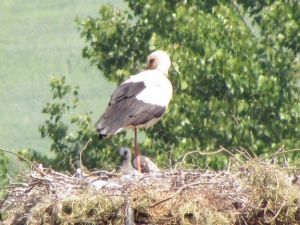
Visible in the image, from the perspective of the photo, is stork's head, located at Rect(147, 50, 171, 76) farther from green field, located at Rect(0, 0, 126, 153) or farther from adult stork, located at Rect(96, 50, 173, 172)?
green field, located at Rect(0, 0, 126, 153)

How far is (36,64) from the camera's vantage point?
21.0 meters

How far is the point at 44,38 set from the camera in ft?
70.9

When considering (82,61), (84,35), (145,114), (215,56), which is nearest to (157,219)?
(145,114)

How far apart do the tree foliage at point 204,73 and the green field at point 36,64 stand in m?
2.01

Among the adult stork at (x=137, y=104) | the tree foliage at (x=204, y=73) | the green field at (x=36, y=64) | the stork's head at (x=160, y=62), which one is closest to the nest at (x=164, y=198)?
the adult stork at (x=137, y=104)

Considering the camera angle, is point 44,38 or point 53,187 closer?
point 53,187

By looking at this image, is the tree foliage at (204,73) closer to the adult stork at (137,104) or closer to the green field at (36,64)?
the adult stork at (137,104)

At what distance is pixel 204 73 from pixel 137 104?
3.11 meters

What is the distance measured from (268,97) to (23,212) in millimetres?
5589

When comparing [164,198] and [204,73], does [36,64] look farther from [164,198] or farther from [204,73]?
[164,198]

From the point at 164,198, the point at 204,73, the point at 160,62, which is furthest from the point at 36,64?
the point at 164,198

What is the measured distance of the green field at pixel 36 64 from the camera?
64.9 ft

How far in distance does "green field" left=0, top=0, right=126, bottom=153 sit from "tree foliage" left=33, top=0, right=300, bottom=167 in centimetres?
201

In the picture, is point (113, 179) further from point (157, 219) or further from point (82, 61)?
point (82, 61)
